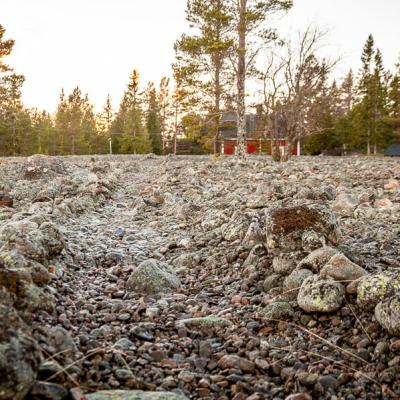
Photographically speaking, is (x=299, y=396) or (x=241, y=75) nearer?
(x=299, y=396)

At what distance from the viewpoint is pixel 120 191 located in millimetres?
9273

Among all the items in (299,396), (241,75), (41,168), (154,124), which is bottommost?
(299,396)

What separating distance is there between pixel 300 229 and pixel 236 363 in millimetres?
1588

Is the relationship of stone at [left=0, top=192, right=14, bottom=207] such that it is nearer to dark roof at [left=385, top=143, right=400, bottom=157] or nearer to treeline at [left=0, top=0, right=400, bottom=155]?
treeline at [left=0, top=0, right=400, bottom=155]

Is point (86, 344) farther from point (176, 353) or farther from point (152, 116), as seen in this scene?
point (152, 116)

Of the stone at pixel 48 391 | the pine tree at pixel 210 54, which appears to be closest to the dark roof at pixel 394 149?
the pine tree at pixel 210 54

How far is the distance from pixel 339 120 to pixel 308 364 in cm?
4008

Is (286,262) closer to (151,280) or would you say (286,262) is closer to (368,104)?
(151,280)

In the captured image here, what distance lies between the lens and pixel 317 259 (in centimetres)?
302

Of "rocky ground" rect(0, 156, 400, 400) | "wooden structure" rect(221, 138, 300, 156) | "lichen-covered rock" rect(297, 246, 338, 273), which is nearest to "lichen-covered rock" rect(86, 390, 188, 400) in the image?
"rocky ground" rect(0, 156, 400, 400)

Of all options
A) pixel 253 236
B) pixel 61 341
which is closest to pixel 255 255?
pixel 253 236

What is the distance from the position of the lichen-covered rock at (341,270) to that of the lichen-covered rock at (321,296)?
0.08 m

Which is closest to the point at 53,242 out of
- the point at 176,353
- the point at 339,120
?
the point at 176,353

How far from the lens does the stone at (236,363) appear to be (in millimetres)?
2135
